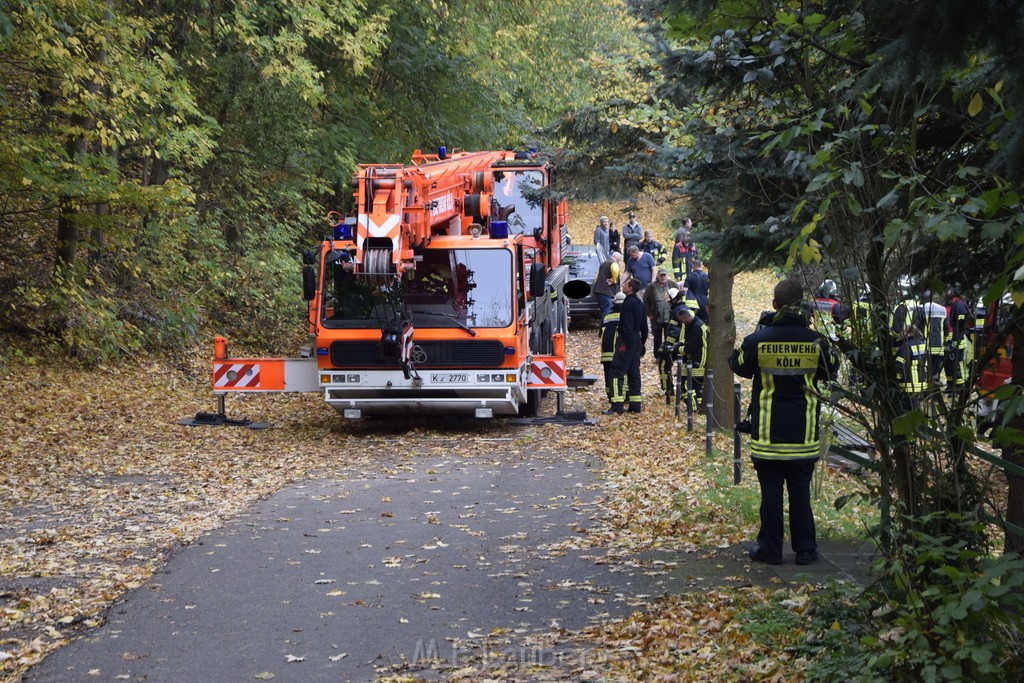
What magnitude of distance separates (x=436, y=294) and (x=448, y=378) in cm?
117

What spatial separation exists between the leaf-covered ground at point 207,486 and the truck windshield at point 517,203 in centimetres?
313

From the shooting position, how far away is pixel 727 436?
15297 mm

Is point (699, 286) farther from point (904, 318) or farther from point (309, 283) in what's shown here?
point (904, 318)

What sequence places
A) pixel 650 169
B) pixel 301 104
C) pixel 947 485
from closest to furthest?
pixel 947 485, pixel 650 169, pixel 301 104

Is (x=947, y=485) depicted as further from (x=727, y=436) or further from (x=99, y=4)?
(x=99, y=4)

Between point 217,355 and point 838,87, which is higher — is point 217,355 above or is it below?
below

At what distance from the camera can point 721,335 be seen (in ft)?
49.7

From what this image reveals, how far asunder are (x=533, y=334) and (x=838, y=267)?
11574 mm

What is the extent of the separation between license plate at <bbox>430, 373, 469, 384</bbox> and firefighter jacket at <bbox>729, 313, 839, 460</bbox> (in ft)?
24.4

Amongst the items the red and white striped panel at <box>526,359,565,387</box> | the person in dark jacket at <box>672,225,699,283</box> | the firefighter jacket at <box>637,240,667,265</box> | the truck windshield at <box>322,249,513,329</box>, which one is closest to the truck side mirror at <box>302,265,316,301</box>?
the truck windshield at <box>322,249,513,329</box>

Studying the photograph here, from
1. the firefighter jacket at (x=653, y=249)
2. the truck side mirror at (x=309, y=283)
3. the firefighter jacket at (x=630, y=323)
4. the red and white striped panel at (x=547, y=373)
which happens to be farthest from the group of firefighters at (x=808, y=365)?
the firefighter jacket at (x=653, y=249)

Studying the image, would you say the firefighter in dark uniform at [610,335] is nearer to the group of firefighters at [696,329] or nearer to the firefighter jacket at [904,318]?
the group of firefighters at [696,329]

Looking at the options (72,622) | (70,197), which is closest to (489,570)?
(72,622)

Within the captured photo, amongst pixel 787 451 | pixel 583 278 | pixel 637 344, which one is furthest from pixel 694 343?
pixel 583 278
